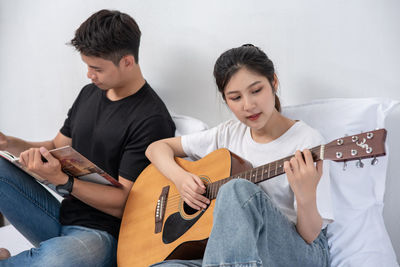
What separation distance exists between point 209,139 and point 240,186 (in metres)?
0.48

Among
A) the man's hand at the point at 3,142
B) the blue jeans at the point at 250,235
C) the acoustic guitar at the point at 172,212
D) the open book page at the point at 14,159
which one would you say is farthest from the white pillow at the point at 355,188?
the man's hand at the point at 3,142

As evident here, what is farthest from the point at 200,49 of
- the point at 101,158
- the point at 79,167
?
the point at 79,167

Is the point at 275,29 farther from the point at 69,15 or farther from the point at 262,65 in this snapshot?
the point at 69,15

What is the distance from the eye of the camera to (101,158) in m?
1.74

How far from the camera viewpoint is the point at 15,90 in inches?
103

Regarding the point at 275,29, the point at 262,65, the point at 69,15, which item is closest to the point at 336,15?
the point at 275,29

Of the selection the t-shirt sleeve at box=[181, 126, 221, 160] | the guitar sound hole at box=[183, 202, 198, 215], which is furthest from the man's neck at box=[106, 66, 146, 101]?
the guitar sound hole at box=[183, 202, 198, 215]

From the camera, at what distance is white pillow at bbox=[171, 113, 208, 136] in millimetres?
1783

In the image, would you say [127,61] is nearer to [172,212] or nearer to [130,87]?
[130,87]

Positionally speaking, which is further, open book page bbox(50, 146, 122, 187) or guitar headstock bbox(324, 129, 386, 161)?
open book page bbox(50, 146, 122, 187)

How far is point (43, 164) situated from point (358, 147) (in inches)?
38.4

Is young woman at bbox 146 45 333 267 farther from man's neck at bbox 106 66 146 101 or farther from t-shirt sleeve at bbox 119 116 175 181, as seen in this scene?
man's neck at bbox 106 66 146 101

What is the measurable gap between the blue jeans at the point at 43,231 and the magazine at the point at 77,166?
0.07m

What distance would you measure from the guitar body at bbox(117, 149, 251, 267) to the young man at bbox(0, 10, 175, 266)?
0.06 m
